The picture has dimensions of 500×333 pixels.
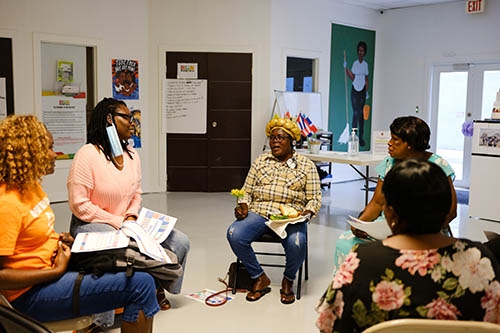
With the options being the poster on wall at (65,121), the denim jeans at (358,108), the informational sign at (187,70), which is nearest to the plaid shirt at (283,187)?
the poster on wall at (65,121)

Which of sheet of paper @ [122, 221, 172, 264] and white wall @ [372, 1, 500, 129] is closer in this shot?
sheet of paper @ [122, 221, 172, 264]

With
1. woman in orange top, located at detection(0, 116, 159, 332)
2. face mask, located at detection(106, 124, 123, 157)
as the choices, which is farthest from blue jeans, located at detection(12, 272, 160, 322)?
face mask, located at detection(106, 124, 123, 157)

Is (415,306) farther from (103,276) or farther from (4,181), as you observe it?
(4,181)

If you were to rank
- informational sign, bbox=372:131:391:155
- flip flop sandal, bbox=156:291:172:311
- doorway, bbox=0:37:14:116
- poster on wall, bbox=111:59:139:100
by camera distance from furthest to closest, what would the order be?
poster on wall, bbox=111:59:139:100
doorway, bbox=0:37:14:116
informational sign, bbox=372:131:391:155
flip flop sandal, bbox=156:291:172:311

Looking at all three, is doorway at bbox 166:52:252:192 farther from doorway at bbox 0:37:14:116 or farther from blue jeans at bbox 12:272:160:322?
blue jeans at bbox 12:272:160:322

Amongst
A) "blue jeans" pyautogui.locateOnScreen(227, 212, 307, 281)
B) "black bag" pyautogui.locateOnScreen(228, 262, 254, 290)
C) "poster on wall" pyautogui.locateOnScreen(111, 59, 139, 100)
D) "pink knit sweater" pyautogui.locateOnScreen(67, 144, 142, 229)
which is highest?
"poster on wall" pyautogui.locateOnScreen(111, 59, 139, 100)

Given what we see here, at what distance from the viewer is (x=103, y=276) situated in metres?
2.10

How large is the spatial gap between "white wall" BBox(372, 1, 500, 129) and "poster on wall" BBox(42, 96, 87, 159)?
5.30 meters

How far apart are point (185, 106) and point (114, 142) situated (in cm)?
463

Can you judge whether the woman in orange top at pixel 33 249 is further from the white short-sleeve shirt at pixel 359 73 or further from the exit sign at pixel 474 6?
the exit sign at pixel 474 6

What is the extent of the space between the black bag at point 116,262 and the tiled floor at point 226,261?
88 centimetres

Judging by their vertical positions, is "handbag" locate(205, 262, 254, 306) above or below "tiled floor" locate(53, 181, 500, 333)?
above

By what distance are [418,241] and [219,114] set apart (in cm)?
633

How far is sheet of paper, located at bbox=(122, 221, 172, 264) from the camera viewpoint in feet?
7.52
